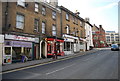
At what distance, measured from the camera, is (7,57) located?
551 inches

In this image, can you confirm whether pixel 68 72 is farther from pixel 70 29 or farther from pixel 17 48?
pixel 70 29

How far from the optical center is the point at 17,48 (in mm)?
15758

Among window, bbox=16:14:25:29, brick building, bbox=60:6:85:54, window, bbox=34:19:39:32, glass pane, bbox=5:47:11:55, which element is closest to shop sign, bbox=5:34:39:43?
glass pane, bbox=5:47:11:55

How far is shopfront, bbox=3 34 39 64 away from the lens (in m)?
14.2

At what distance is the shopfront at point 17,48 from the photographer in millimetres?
14177

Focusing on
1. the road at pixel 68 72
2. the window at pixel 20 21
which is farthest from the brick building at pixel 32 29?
the road at pixel 68 72

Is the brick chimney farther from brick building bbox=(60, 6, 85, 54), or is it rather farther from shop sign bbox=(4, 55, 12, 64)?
shop sign bbox=(4, 55, 12, 64)

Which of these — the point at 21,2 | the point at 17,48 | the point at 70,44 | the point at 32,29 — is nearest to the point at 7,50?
the point at 17,48

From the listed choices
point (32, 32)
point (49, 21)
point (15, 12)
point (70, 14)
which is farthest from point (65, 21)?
point (15, 12)

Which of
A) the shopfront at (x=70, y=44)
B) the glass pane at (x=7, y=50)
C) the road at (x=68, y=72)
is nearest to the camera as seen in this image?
the road at (x=68, y=72)

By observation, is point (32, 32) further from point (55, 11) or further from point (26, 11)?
point (55, 11)

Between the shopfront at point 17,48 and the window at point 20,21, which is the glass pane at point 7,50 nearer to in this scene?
the shopfront at point 17,48

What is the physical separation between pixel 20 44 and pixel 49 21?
26.8 ft

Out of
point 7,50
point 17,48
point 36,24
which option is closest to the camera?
point 7,50
